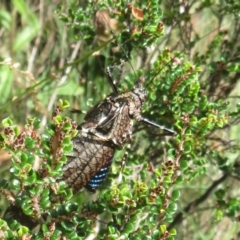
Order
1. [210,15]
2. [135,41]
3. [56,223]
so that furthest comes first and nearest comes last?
1. [210,15]
2. [135,41]
3. [56,223]

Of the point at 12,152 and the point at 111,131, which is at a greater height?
the point at 111,131

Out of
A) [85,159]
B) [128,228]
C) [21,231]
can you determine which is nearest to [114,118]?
[85,159]

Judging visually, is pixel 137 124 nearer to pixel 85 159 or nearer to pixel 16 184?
pixel 85 159

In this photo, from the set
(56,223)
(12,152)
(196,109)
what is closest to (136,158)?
(196,109)

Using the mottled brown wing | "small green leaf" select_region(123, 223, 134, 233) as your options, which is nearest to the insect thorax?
the mottled brown wing

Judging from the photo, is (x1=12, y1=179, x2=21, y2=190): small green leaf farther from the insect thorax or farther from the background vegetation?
the insect thorax

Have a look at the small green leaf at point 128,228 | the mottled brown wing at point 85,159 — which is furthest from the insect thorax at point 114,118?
the small green leaf at point 128,228

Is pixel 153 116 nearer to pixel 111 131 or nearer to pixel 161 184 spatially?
pixel 111 131

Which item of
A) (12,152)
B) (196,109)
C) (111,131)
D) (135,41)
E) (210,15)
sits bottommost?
(12,152)
